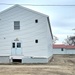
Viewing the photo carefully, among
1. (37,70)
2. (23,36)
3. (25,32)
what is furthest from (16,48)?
(37,70)

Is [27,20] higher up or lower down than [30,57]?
higher up

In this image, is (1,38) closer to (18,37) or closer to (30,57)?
(18,37)

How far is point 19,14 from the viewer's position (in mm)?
25656

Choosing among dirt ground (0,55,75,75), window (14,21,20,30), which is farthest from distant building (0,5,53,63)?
dirt ground (0,55,75,75)

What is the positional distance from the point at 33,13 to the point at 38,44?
12.6ft

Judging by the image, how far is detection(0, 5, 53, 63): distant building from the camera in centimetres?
2481

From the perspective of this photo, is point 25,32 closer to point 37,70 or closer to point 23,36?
point 23,36

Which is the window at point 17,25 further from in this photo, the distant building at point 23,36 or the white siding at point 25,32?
the white siding at point 25,32

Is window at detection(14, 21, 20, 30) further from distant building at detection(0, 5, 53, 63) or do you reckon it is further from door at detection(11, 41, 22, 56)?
door at detection(11, 41, 22, 56)

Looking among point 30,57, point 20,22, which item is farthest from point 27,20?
point 30,57

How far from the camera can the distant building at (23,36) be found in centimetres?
2481

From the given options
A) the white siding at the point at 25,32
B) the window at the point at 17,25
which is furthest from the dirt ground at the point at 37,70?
the window at the point at 17,25

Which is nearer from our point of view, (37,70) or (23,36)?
(37,70)

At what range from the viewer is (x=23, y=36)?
25359mm
